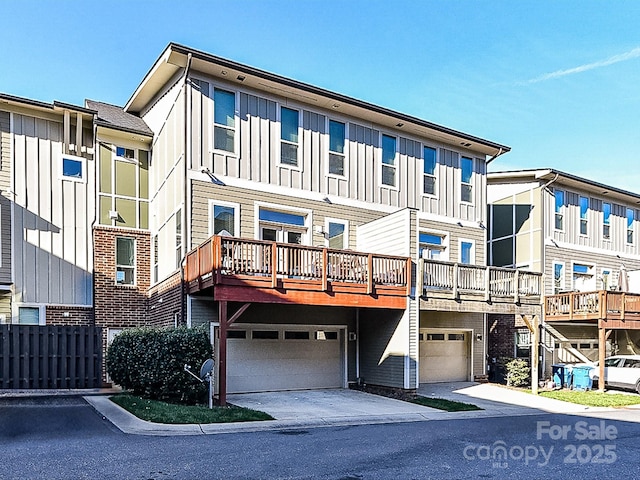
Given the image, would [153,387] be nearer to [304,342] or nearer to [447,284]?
[304,342]

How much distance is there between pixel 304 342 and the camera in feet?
53.0

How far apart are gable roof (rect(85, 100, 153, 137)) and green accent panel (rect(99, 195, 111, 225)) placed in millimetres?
2291

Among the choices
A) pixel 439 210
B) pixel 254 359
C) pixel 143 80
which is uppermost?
pixel 143 80

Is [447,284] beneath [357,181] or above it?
beneath

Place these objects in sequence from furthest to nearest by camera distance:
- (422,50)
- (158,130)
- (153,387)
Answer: (422,50) < (158,130) < (153,387)

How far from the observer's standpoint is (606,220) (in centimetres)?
2480

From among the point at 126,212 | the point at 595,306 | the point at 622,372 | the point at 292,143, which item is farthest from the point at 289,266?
the point at 622,372

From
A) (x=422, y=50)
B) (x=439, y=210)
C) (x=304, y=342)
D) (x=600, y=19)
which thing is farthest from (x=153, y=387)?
(x=600, y=19)

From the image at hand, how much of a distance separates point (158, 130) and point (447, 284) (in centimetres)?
1017

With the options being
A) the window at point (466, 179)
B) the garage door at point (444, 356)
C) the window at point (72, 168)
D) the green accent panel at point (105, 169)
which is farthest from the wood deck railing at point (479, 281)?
the window at point (72, 168)

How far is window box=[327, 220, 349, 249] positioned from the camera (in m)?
16.6

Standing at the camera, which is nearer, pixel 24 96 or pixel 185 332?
pixel 185 332

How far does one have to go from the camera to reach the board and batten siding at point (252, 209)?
14.3 m

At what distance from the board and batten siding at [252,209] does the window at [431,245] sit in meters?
1.92
